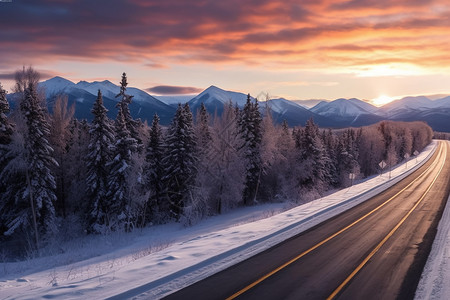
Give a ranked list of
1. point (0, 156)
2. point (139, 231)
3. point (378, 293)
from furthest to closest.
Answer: point (139, 231) → point (0, 156) → point (378, 293)

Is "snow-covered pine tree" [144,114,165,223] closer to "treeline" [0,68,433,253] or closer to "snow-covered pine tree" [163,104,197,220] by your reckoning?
"treeline" [0,68,433,253]

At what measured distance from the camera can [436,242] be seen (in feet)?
49.2

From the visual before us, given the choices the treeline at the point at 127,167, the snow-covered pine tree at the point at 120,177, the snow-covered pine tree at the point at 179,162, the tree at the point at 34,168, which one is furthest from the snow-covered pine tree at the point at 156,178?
the tree at the point at 34,168

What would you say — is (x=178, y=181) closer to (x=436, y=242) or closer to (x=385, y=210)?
(x=385, y=210)

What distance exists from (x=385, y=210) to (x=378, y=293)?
1473cm

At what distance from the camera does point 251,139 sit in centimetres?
4612

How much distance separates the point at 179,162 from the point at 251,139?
1226 centimetres

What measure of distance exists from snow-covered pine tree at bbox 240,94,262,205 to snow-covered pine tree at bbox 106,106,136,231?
17396 mm

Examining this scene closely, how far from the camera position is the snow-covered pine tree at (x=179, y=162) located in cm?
3891

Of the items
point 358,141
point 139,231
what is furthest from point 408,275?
point 358,141

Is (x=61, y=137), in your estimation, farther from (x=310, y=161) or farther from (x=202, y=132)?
(x=310, y=161)

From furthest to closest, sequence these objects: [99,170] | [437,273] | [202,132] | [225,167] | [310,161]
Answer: [310,161], [202,132], [225,167], [99,170], [437,273]

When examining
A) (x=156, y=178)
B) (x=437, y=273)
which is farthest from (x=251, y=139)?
(x=437, y=273)

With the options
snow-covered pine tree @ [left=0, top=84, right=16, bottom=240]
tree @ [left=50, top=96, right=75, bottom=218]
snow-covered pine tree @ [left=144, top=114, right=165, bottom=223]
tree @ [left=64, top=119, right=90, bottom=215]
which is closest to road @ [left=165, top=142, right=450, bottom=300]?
snow-covered pine tree @ [left=0, top=84, right=16, bottom=240]
